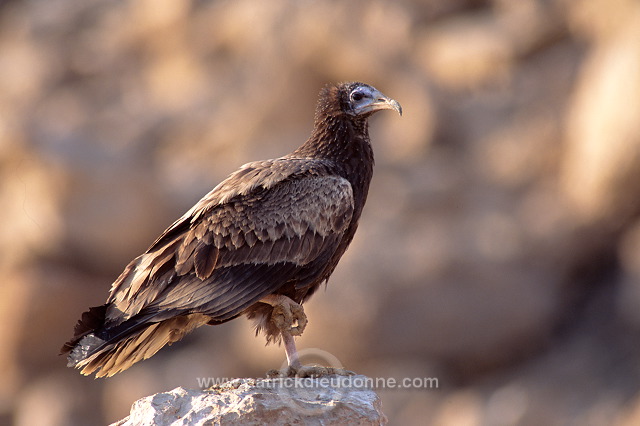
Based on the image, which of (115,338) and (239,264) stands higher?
(239,264)

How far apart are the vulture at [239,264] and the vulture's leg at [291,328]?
1cm

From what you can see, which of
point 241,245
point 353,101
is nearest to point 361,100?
point 353,101

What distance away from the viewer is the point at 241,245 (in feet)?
28.5

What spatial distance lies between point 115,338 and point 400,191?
1265cm

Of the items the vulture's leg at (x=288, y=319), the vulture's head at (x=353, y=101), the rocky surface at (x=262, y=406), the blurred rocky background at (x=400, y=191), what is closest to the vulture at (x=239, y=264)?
the vulture's leg at (x=288, y=319)

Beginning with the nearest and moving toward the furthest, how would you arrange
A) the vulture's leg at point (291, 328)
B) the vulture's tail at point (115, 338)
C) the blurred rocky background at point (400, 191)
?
the vulture's tail at point (115, 338), the vulture's leg at point (291, 328), the blurred rocky background at point (400, 191)

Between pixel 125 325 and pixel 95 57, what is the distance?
17582mm

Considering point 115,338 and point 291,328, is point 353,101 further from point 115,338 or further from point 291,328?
point 115,338

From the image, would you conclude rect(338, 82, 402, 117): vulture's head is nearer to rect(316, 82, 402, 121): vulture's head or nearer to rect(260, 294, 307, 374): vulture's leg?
rect(316, 82, 402, 121): vulture's head

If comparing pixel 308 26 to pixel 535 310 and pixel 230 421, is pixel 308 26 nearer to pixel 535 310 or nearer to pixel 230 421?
pixel 535 310

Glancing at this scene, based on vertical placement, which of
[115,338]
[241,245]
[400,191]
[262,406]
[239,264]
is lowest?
[262,406]

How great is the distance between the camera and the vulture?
8125mm

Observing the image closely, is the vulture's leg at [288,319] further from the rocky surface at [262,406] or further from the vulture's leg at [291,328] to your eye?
the rocky surface at [262,406]

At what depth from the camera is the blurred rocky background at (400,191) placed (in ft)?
61.8
